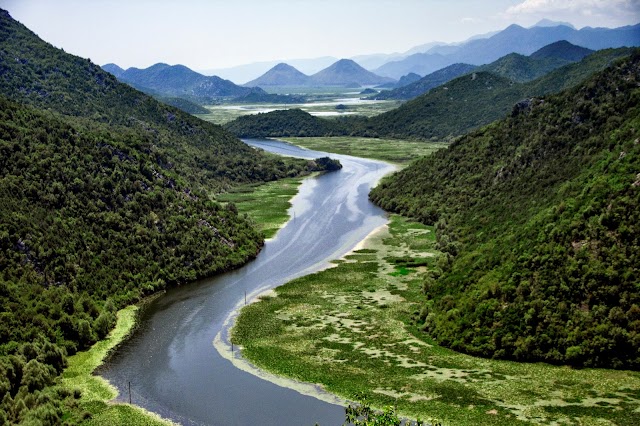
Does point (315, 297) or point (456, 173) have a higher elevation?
point (456, 173)

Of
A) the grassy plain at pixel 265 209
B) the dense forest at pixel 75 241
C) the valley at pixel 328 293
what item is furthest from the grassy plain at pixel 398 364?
the grassy plain at pixel 265 209

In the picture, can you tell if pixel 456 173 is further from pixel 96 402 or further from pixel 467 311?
pixel 96 402

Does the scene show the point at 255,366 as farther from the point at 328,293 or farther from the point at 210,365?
the point at 328,293

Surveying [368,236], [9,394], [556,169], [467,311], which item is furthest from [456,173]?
[9,394]

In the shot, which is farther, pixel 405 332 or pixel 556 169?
pixel 556 169

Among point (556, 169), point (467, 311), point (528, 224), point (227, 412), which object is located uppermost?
point (556, 169)

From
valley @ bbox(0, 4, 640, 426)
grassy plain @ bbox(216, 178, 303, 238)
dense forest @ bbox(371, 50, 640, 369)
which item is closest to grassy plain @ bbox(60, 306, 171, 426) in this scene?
valley @ bbox(0, 4, 640, 426)

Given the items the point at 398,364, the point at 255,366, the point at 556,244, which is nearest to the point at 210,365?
the point at 255,366
